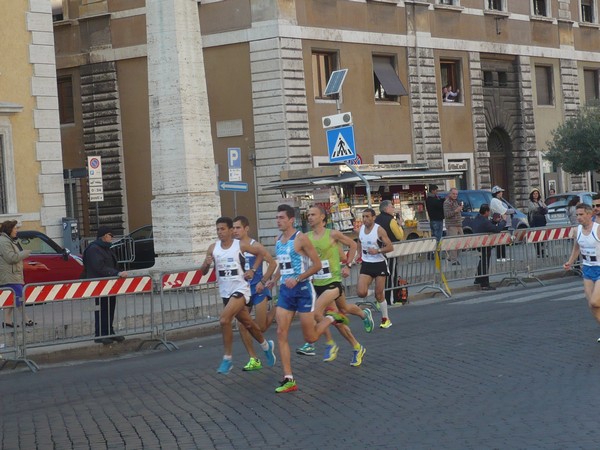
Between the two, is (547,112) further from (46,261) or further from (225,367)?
(225,367)

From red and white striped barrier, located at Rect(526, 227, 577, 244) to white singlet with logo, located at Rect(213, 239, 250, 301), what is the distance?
12958 millimetres

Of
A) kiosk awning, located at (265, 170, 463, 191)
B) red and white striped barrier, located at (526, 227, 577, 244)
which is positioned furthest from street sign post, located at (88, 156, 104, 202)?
red and white striped barrier, located at (526, 227, 577, 244)

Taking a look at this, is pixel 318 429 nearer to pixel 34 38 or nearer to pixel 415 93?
pixel 34 38

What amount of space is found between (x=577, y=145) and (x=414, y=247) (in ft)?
74.4

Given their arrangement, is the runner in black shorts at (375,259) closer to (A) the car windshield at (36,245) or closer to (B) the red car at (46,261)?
(B) the red car at (46,261)

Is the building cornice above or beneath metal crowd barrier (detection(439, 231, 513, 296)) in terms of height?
above

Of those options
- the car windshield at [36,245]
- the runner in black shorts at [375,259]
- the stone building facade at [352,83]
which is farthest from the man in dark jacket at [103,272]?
the stone building facade at [352,83]

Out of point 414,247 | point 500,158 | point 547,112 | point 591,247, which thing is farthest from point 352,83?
point 591,247

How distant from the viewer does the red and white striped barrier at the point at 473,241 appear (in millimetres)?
23942

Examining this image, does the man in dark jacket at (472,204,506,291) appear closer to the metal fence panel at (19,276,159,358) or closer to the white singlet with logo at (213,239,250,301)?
the metal fence panel at (19,276,159,358)

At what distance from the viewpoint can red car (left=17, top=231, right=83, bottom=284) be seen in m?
24.1

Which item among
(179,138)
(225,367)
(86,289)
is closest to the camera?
(225,367)

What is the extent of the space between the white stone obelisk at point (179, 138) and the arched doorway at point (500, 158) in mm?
21317

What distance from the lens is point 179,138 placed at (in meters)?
24.2
